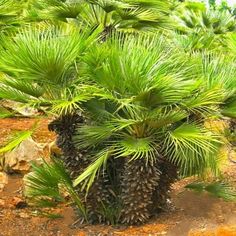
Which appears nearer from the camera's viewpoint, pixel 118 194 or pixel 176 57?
pixel 176 57

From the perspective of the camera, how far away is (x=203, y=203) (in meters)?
6.27

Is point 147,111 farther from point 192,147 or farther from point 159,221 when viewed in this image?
point 159,221

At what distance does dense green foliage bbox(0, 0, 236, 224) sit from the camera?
496 centimetres

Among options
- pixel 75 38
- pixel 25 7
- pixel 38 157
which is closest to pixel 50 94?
pixel 75 38

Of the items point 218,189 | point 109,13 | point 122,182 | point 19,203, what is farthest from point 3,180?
point 218,189

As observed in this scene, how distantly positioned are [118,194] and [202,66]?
166 centimetres

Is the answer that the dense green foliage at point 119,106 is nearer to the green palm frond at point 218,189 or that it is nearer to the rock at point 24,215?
the green palm frond at point 218,189

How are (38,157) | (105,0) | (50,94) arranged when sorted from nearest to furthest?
(50,94)
(105,0)
(38,157)

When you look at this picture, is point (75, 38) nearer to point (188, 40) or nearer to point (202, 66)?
point (202, 66)

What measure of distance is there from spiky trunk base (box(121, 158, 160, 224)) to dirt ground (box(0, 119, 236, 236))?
13 cm

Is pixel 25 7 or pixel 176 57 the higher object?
pixel 25 7

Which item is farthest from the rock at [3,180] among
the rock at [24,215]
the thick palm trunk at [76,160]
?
the thick palm trunk at [76,160]

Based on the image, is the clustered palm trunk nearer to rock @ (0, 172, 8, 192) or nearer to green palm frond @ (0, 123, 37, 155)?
green palm frond @ (0, 123, 37, 155)

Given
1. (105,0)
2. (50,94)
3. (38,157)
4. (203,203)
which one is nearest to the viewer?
(50,94)
